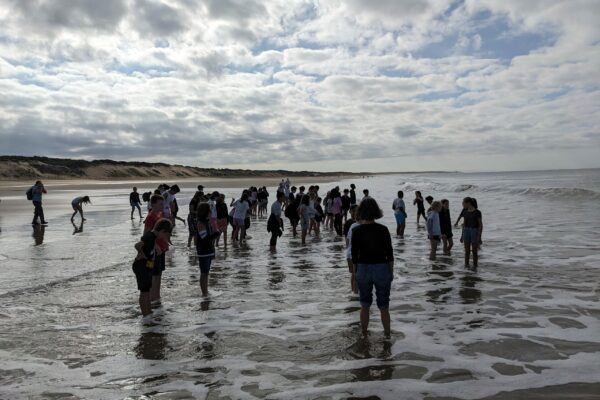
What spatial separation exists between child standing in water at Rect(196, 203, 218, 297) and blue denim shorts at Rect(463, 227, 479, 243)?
6.37 metres

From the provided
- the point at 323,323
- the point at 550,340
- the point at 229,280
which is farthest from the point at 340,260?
the point at 550,340

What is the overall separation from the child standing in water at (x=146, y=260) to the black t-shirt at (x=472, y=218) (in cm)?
736

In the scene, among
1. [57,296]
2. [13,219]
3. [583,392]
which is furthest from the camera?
[13,219]

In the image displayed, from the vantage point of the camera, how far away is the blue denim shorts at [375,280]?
6.07 meters

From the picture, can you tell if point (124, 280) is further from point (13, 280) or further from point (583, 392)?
point (583, 392)

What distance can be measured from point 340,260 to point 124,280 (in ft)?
18.5

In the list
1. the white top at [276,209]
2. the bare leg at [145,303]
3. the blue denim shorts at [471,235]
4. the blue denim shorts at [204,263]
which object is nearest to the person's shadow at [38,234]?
the white top at [276,209]

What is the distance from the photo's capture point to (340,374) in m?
5.10

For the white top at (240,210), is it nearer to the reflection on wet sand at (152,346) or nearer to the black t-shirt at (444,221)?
the black t-shirt at (444,221)

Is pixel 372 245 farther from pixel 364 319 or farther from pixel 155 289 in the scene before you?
pixel 155 289

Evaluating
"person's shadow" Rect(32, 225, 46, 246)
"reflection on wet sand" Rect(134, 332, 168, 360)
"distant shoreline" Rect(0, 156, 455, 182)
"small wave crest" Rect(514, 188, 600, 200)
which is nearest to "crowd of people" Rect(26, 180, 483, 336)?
"reflection on wet sand" Rect(134, 332, 168, 360)

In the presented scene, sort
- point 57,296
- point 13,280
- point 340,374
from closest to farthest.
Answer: point 340,374 < point 57,296 < point 13,280

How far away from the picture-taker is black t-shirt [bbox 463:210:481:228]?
10.9m

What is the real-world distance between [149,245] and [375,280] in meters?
3.75
